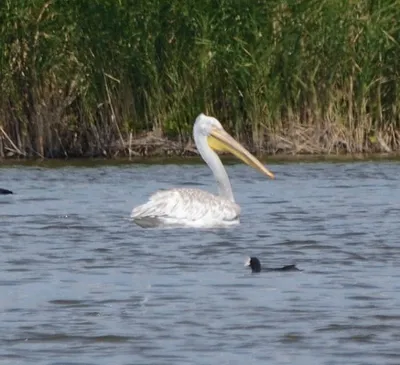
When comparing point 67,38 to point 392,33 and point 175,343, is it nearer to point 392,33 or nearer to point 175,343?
point 392,33

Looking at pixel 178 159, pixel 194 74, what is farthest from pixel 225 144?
pixel 194 74

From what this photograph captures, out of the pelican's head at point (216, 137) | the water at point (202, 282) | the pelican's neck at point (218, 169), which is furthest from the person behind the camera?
the pelican's head at point (216, 137)

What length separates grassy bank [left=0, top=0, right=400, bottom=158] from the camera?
1853 centimetres

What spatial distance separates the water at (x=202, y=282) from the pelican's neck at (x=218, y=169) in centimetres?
35

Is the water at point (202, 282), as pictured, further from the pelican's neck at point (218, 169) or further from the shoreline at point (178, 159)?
the shoreline at point (178, 159)

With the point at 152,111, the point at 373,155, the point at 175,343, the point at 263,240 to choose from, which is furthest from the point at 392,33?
the point at 175,343

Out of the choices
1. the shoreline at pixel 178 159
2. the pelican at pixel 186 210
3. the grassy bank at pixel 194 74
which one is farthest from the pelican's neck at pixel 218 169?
the grassy bank at pixel 194 74

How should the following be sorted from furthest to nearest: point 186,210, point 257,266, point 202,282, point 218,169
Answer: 1. point 218,169
2. point 186,210
3. point 257,266
4. point 202,282

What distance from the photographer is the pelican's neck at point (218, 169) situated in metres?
11.9

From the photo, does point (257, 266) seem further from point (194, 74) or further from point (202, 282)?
point (194, 74)

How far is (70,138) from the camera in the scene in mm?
19500

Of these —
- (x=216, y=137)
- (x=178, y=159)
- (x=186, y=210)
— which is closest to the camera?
(x=186, y=210)

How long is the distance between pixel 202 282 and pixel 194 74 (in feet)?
34.6

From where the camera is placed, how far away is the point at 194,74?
61.9 ft
